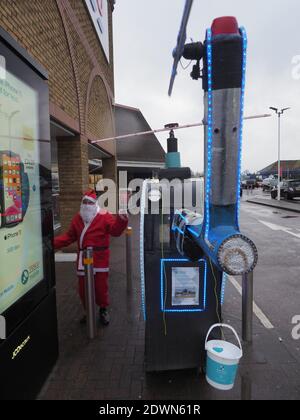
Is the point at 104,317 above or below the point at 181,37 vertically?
below

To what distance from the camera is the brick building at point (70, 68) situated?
14.5 feet

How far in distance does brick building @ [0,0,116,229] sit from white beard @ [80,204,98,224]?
2.31 metres

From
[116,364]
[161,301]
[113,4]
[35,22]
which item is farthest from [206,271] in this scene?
[113,4]

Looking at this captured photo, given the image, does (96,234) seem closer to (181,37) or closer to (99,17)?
(181,37)

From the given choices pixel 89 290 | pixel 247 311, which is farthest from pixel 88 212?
pixel 247 311

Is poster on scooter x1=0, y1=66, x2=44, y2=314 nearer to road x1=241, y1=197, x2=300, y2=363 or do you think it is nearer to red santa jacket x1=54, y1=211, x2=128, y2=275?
red santa jacket x1=54, y1=211, x2=128, y2=275

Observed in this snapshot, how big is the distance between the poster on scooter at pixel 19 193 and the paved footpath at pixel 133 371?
3.34ft

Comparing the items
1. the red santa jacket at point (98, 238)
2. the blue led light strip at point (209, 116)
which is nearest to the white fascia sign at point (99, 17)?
the red santa jacket at point (98, 238)

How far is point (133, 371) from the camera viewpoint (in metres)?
2.90

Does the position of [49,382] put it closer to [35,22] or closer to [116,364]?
[116,364]

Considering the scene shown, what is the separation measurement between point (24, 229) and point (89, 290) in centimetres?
127

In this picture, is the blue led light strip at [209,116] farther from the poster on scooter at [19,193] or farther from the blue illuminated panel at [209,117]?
the poster on scooter at [19,193]

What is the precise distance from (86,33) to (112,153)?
494 centimetres

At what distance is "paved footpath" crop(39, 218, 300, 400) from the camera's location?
2.60m
